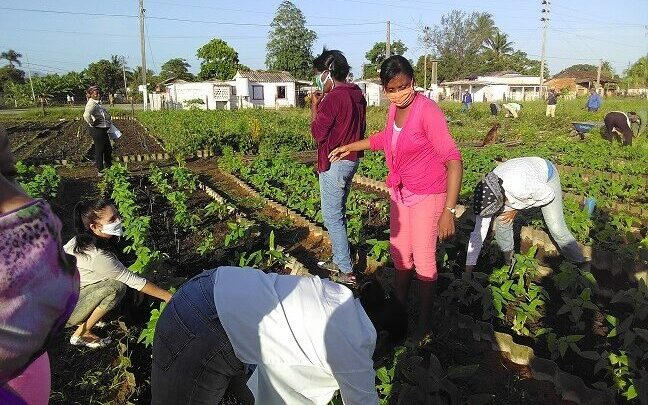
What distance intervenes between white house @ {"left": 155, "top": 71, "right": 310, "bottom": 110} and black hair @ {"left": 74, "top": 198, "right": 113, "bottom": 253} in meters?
35.7

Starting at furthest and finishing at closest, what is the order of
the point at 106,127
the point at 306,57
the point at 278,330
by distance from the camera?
the point at 306,57, the point at 106,127, the point at 278,330

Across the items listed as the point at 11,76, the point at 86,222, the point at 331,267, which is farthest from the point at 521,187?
the point at 11,76

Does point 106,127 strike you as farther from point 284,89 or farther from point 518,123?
point 284,89

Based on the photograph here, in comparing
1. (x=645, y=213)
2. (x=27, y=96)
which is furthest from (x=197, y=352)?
(x=27, y=96)

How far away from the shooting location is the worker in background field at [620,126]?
34.8ft

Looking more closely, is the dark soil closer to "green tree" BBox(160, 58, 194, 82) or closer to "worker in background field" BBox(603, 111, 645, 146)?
"worker in background field" BBox(603, 111, 645, 146)

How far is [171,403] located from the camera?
5.55 ft

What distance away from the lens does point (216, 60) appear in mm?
57281

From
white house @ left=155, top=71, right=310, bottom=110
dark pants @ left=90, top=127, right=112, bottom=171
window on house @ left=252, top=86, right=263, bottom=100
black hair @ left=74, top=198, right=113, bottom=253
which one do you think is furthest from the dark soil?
window on house @ left=252, top=86, right=263, bottom=100

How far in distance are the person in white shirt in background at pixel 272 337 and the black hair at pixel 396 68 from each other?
1.42m

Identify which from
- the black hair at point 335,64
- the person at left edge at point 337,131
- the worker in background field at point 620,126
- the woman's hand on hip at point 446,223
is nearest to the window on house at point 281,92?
the worker in background field at point 620,126

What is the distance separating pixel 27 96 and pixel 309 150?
4343 cm

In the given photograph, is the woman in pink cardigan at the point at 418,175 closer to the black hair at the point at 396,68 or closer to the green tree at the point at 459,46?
the black hair at the point at 396,68

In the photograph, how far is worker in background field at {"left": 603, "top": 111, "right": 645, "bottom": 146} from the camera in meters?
→ 10.6
